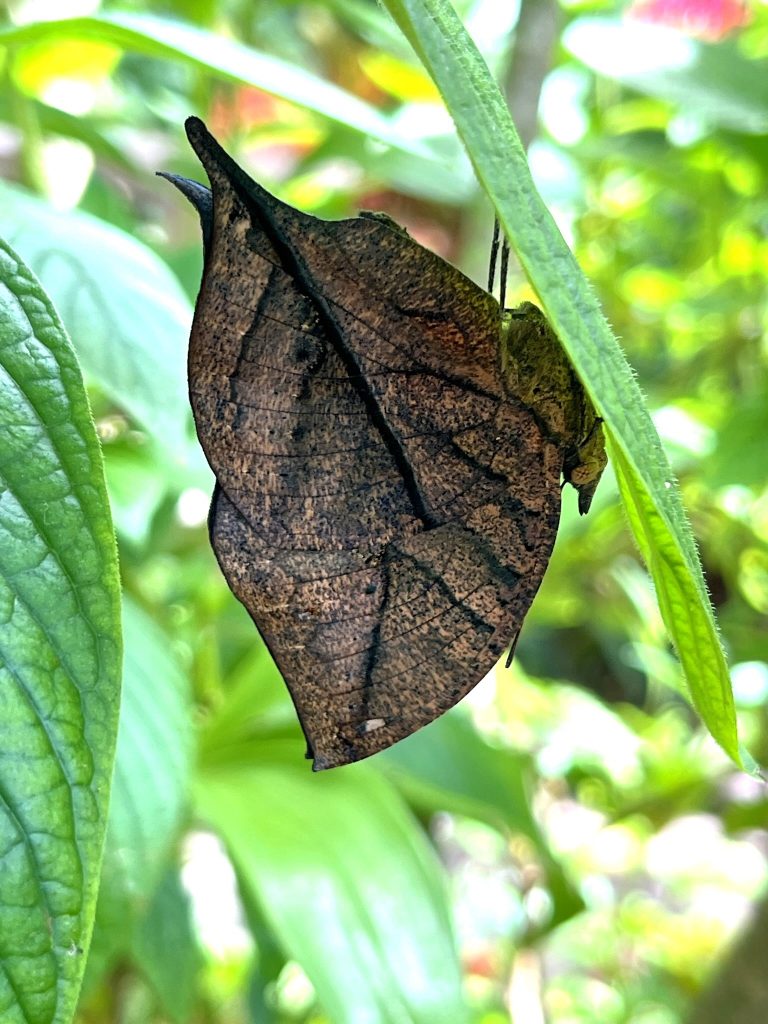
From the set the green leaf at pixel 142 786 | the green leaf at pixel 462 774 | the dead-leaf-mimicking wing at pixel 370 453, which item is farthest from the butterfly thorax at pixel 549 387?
the green leaf at pixel 462 774

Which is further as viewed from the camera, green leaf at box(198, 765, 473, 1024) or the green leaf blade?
green leaf at box(198, 765, 473, 1024)

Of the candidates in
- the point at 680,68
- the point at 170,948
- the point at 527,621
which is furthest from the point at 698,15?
the point at 170,948

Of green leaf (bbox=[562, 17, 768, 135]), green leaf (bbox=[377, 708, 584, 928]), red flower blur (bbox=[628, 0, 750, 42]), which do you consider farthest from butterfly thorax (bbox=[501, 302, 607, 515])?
red flower blur (bbox=[628, 0, 750, 42])

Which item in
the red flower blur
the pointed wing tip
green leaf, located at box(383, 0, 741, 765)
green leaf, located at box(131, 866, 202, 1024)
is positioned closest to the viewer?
green leaf, located at box(383, 0, 741, 765)

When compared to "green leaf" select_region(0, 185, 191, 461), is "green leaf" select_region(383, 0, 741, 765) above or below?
below

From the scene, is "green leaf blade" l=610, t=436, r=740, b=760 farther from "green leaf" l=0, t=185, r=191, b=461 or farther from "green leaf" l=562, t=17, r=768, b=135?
"green leaf" l=562, t=17, r=768, b=135

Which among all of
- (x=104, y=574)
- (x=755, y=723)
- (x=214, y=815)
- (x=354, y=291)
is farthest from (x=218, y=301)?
(x=755, y=723)
